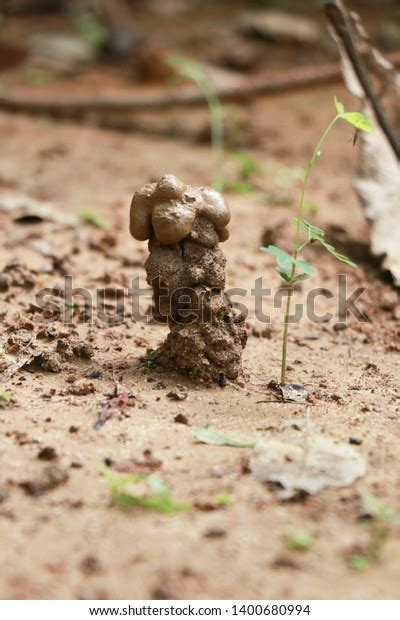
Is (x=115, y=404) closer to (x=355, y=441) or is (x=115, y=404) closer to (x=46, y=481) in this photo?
(x=46, y=481)

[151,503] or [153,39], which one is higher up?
[153,39]

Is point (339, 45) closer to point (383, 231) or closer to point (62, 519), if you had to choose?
point (383, 231)

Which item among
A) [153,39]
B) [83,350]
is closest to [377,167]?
[83,350]

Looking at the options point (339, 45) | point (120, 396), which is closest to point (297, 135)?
point (339, 45)

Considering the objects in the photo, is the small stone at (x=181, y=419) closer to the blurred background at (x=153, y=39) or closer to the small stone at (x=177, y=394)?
the small stone at (x=177, y=394)

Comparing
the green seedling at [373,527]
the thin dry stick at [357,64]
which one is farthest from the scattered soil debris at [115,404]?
the thin dry stick at [357,64]

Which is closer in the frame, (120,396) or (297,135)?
(120,396)
